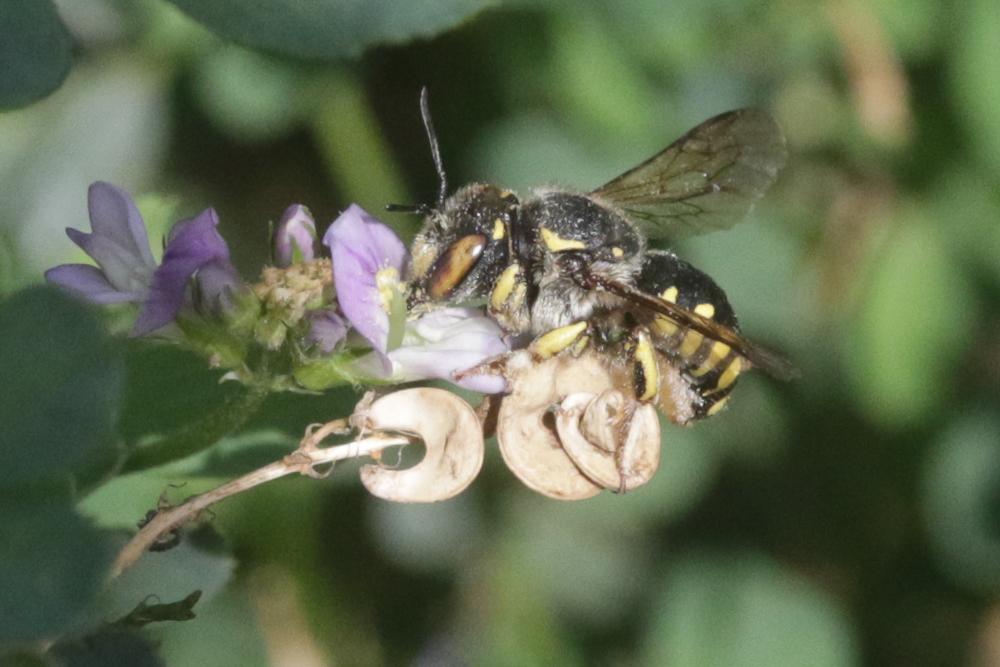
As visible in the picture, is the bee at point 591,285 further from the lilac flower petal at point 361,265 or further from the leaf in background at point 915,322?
the leaf in background at point 915,322

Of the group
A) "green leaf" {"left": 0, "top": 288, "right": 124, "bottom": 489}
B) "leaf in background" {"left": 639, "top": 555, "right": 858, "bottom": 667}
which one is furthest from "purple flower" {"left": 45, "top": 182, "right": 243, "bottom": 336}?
"leaf in background" {"left": 639, "top": 555, "right": 858, "bottom": 667}

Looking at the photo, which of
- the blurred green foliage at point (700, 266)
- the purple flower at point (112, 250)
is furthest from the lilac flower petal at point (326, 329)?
the blurred green foliage at point (700, 266)

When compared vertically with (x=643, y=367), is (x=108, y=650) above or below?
below

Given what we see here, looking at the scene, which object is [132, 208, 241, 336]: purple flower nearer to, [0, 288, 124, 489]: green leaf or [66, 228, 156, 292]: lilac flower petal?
[66, 228, 156, 292]: lilac flower petal

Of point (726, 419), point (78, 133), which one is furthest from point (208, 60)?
point (726, 419)

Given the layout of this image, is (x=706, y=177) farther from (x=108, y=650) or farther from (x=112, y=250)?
(x=108, y=650)

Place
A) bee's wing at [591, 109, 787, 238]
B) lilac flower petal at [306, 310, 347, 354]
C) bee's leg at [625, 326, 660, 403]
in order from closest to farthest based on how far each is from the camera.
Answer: lilac flower petal at [306, 310, 347, 354] < bee's leg at [625, 326, 660, 403] < bee's wing at [591, 109, 787, 238]

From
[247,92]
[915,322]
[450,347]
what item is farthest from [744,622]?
[247,92]

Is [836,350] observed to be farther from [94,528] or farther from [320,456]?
[94,528]
